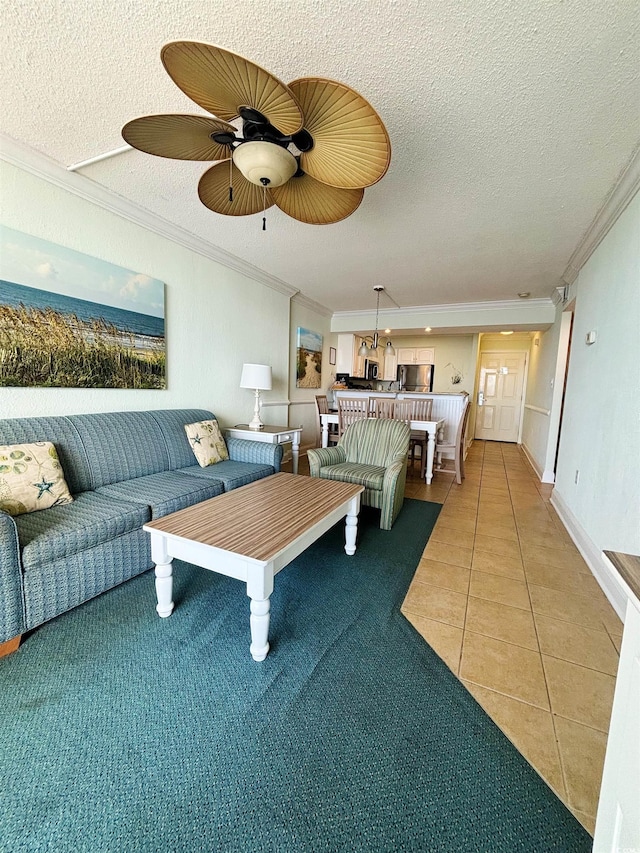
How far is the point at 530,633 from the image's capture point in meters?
1.66

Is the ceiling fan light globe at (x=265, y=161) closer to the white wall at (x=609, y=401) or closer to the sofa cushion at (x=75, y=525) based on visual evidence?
the sofa cushion at (x=75, y=525)

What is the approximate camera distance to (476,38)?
126 centimetres

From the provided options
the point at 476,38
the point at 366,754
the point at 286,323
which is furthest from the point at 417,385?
the point at 366,754

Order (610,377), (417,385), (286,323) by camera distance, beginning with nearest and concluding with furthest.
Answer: (610,377), (286,323), (417,385)

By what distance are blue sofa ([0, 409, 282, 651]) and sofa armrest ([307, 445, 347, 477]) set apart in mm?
314

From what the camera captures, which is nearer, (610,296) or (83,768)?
(83,768)

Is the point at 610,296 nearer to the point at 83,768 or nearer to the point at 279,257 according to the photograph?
the point at 279,257

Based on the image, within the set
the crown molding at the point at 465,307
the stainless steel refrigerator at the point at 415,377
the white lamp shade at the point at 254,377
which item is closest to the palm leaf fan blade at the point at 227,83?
the white lamp shade at the point at 254,377

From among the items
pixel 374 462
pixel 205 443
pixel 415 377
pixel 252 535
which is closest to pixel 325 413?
pixel 374 462

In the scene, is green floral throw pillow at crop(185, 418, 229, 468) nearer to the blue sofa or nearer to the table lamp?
the blue sofa

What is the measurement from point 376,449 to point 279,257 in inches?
86.9

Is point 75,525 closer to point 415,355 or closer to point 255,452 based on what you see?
point 255,452

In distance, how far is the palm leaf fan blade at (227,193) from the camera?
1571 millimetres

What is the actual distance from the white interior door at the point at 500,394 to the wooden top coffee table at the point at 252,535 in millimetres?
6681
